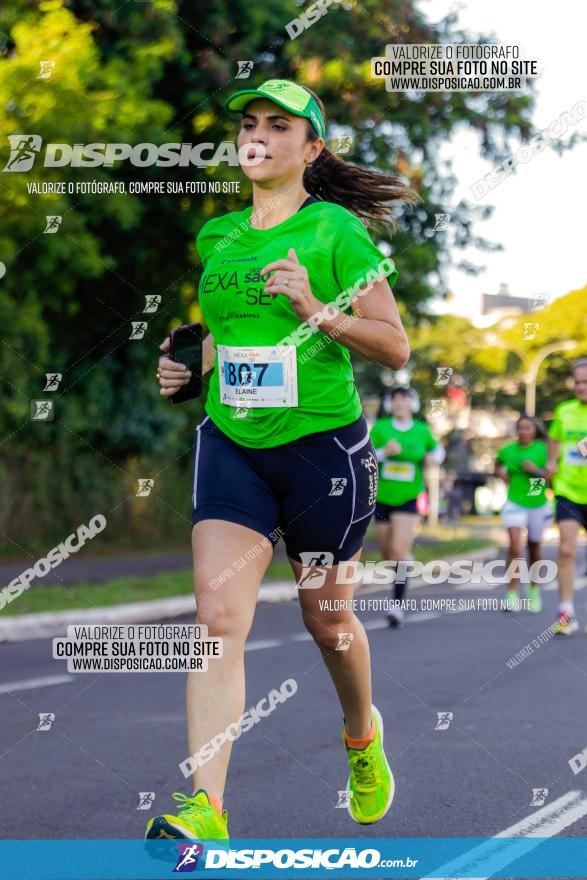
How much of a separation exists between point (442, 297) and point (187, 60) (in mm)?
5053

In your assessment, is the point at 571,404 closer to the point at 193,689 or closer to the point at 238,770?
the point at 238,770

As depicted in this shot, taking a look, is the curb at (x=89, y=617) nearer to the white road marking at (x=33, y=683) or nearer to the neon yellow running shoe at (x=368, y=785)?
the white road marking at (x=33, y=683)

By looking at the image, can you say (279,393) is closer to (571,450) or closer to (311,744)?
(311,744)

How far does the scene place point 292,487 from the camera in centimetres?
390

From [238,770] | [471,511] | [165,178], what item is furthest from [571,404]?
[471,511]

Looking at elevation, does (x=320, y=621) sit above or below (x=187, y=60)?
below

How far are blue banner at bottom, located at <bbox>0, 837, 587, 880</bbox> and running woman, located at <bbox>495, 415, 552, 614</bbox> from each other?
307 inches

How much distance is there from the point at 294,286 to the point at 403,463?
325 inches

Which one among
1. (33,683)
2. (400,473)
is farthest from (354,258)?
(400,473)

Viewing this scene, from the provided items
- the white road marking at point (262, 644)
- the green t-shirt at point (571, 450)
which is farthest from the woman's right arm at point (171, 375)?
the green t-shirt at point (571, 450)

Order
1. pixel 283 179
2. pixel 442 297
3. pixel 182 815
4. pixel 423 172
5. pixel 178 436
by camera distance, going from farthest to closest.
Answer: pixel 178 436
pixel 442 297
pixel 423 172
pixel 283 179
pixel 182 815

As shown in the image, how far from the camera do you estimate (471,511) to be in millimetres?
63469

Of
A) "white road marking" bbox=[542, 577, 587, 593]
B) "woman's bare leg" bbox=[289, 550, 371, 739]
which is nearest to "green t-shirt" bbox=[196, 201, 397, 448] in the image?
"woman's bare leg" bbox=[289, 550, 371, 739]

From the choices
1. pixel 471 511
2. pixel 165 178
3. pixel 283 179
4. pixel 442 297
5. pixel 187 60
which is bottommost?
pixel 471 511
